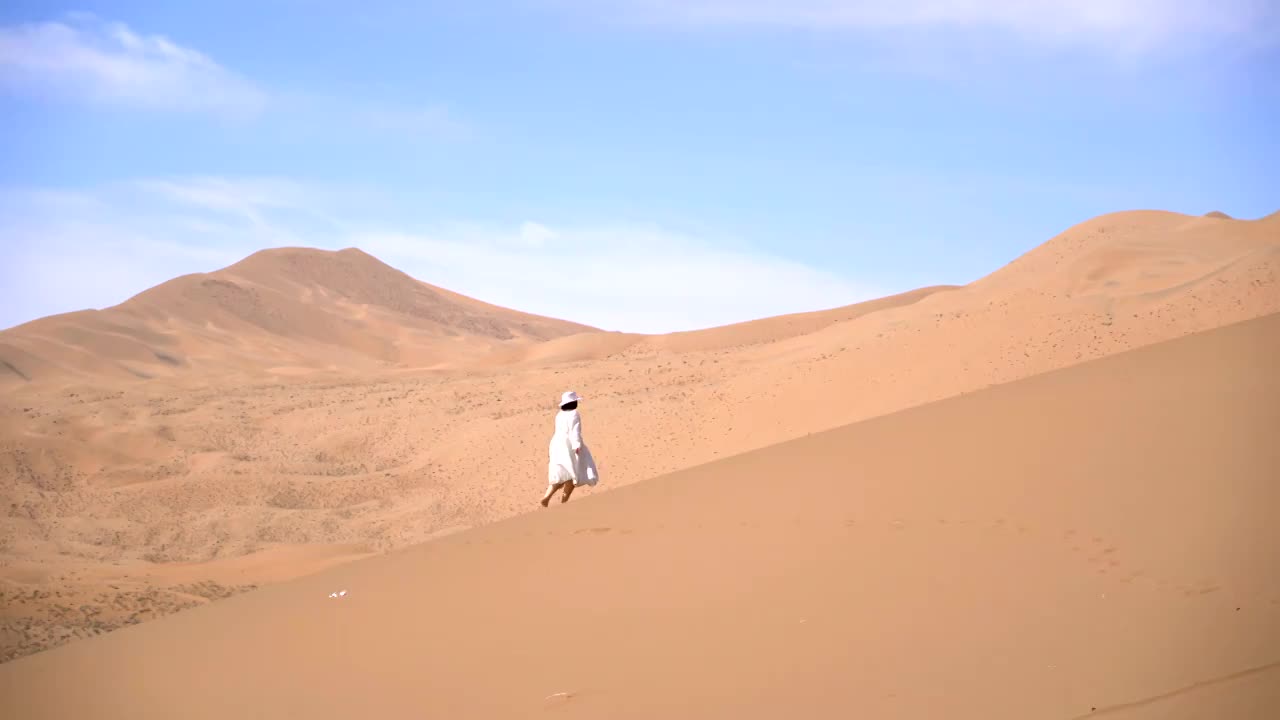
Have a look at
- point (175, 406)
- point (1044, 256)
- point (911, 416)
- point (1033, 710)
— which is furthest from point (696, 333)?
point (1033, 710)

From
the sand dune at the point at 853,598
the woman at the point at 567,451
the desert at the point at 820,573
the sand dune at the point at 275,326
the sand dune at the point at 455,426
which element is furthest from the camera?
the sand dune at the point at 275,326

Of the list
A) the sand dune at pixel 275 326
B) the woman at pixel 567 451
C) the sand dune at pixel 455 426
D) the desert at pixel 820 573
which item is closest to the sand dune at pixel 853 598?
the desert at pixel 820 573

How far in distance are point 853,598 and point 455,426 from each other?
24.6 metres

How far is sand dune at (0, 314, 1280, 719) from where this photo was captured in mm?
4793

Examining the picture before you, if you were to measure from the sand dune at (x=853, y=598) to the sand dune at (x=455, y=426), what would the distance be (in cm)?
481

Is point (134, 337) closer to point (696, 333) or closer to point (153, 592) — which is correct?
point (696, 333)

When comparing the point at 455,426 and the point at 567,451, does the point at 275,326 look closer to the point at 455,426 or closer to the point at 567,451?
the point at 455,426

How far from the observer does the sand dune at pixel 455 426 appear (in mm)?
18969

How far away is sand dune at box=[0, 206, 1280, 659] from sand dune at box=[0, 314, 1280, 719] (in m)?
4.81

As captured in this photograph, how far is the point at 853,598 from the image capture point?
599 centimetres

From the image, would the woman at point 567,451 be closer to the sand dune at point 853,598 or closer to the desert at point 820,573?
the desert at point 820,573

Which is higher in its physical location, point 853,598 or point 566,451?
point 566,451

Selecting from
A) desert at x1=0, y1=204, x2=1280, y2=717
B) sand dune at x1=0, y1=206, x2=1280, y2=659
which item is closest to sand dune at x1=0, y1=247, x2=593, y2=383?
sand dune at x1=0, y1=206, x2=1280, y2=659

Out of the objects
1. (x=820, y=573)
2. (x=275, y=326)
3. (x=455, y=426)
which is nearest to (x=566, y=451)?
(x=820, y=573)
